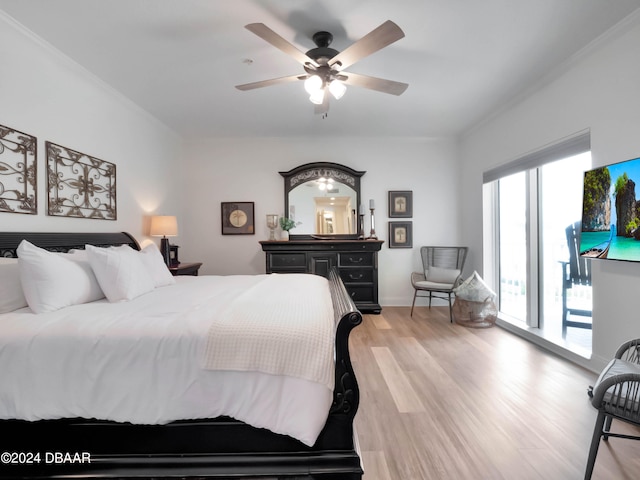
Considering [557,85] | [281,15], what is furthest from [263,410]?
[557,85]

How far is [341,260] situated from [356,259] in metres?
0.21

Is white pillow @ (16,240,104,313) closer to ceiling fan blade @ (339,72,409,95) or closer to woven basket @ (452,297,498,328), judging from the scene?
ceiling fan blade @ (339,72,409,95)

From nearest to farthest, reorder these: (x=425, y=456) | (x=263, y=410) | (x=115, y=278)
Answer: (x=263, y=410), (x=425, y=456), (x=115, y=278)

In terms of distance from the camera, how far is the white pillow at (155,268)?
2559 millimetres

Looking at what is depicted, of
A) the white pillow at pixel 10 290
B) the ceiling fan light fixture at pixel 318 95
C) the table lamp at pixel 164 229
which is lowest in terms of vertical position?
the white pillow at pixel 10 290

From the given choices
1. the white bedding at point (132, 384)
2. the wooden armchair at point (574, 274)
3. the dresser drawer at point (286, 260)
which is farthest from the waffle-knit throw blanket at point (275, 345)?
the dresser drawer at point (286, 260)

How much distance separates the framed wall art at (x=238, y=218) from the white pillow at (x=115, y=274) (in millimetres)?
2773

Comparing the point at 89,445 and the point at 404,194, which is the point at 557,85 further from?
the point at 89,445

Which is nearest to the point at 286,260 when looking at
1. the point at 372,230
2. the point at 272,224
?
the point at 272,224

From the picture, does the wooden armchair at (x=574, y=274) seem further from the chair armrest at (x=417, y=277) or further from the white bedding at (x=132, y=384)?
the white bedding at (x=132, y=384)

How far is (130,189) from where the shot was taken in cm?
362

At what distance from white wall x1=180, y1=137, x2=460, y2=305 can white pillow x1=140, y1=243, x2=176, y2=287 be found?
86.8 inches

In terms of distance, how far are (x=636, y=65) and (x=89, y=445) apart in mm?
3904

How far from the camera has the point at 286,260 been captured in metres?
4.58
